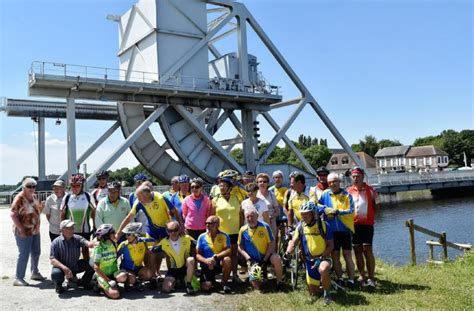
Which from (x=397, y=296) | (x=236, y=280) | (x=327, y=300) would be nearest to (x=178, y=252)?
(x=236, y=280)

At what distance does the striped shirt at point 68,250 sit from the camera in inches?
280

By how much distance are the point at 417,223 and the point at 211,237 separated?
2463 centimetres

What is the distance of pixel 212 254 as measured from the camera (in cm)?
708

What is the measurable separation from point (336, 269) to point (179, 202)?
131 inches

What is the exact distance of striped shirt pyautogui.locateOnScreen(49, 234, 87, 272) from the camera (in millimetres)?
7121

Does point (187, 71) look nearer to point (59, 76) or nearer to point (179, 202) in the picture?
point (59, 76)

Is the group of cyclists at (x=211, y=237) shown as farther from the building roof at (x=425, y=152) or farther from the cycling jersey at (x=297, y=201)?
the building roof at (x=425, y=152)

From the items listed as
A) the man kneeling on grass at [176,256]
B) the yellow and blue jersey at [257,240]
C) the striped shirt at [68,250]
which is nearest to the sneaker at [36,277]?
the striped shirt at [68,250]

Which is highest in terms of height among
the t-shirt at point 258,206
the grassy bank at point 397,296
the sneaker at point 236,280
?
the t-shirt at point 258,206

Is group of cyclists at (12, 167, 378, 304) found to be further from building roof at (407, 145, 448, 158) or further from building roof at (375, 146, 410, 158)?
building roof at (375, 146, 410, 158)

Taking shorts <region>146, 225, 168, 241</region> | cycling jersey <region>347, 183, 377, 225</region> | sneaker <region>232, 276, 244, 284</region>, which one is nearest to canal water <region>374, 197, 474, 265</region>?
cycling jersey <region>347, 183, 377, 225</region>

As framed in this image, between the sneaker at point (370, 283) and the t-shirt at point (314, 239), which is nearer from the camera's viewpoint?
the t-shirt at point (314, 239)

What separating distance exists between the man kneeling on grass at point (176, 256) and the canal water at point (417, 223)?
27.7 ft

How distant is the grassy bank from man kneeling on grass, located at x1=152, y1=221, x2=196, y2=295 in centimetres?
103
